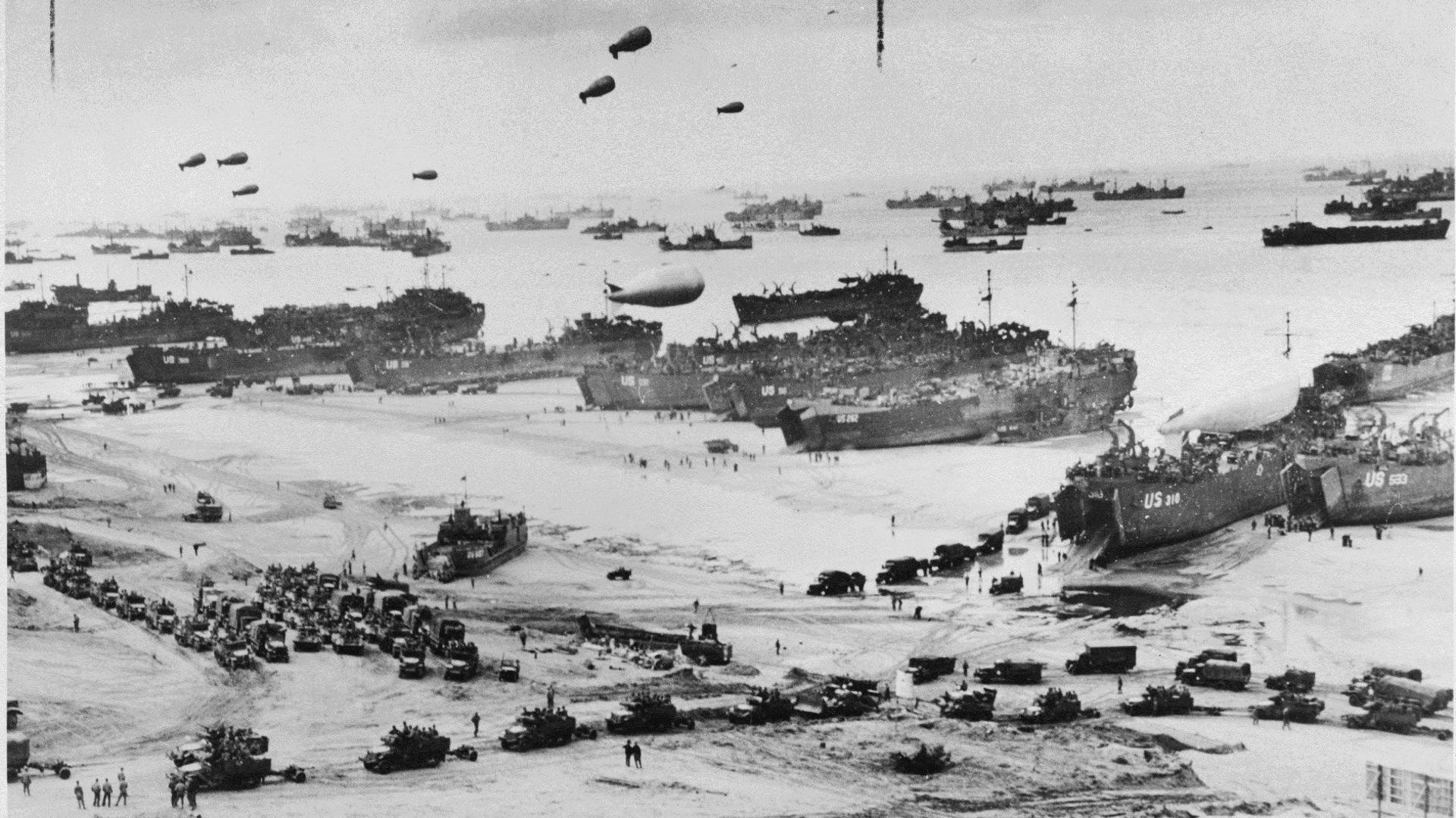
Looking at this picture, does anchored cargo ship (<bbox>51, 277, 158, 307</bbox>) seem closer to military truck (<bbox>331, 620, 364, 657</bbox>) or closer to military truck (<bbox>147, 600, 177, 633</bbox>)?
military truck (<bbox>147, 600, 177, 633</bbox>)

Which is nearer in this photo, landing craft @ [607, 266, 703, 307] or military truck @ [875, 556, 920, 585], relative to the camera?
military truck @ [875, 556, 920, 585]

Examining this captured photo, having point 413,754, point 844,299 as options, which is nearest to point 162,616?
point 413,754

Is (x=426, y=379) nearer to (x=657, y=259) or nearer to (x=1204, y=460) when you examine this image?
(x=657, y=259)

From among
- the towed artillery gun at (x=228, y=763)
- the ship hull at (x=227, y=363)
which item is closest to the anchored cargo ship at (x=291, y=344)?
the ship hull at (x=227, y=363)

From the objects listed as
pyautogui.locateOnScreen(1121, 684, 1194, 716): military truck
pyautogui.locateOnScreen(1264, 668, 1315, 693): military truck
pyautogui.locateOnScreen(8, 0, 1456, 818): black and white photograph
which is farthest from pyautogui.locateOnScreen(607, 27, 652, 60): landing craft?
pyautogui.locateOnScreen(1264, 668, 1315, 693): military truck

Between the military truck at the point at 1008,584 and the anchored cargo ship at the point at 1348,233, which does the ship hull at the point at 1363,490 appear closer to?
the anchored cargo ship at the point at 1348,233

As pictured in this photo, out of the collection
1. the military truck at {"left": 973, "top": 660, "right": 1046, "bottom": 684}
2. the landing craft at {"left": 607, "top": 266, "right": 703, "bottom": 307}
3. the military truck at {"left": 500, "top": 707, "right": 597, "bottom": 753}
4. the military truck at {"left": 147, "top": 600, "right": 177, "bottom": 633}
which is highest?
the landing craft at {"left": 607, "top": 266, "right": 703, "bottom": 307}

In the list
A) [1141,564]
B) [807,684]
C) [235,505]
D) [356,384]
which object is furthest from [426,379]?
[1141,564]
